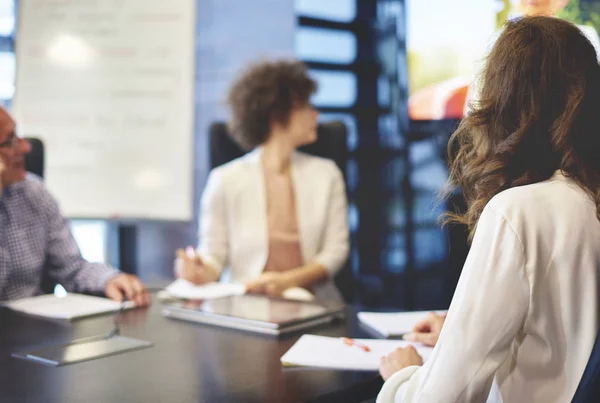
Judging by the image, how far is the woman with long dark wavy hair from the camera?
91cm

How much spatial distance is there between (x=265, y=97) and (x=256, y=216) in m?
0.46

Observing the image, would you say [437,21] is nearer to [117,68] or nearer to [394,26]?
[394,26]

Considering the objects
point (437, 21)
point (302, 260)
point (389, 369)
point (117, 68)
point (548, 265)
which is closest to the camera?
point (548, 265)

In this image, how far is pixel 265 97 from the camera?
2707 mm

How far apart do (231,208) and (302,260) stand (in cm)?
33

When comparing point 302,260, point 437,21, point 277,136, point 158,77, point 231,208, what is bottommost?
point 302,260

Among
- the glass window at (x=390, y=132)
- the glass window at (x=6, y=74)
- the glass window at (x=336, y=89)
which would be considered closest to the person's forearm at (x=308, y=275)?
the glass window at (x=390, y=132)

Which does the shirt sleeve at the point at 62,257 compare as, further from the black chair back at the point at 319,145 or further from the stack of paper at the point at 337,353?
the stack of paper at the point at 337,353

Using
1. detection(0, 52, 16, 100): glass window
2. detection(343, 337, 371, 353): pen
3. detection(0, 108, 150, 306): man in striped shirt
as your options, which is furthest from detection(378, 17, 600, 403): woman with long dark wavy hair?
detection(0, 52, 16, 100): glass window

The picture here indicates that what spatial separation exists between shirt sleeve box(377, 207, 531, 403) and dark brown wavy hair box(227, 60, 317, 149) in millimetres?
1805

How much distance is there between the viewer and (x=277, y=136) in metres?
2.71

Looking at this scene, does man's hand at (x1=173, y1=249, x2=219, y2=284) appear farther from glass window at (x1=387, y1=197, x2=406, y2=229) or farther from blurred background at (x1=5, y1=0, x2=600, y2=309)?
glass window at (x1=387, y1=197, x2=406, y2=229)

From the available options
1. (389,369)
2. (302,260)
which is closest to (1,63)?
(302,260)

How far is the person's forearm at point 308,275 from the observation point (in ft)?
7.91
